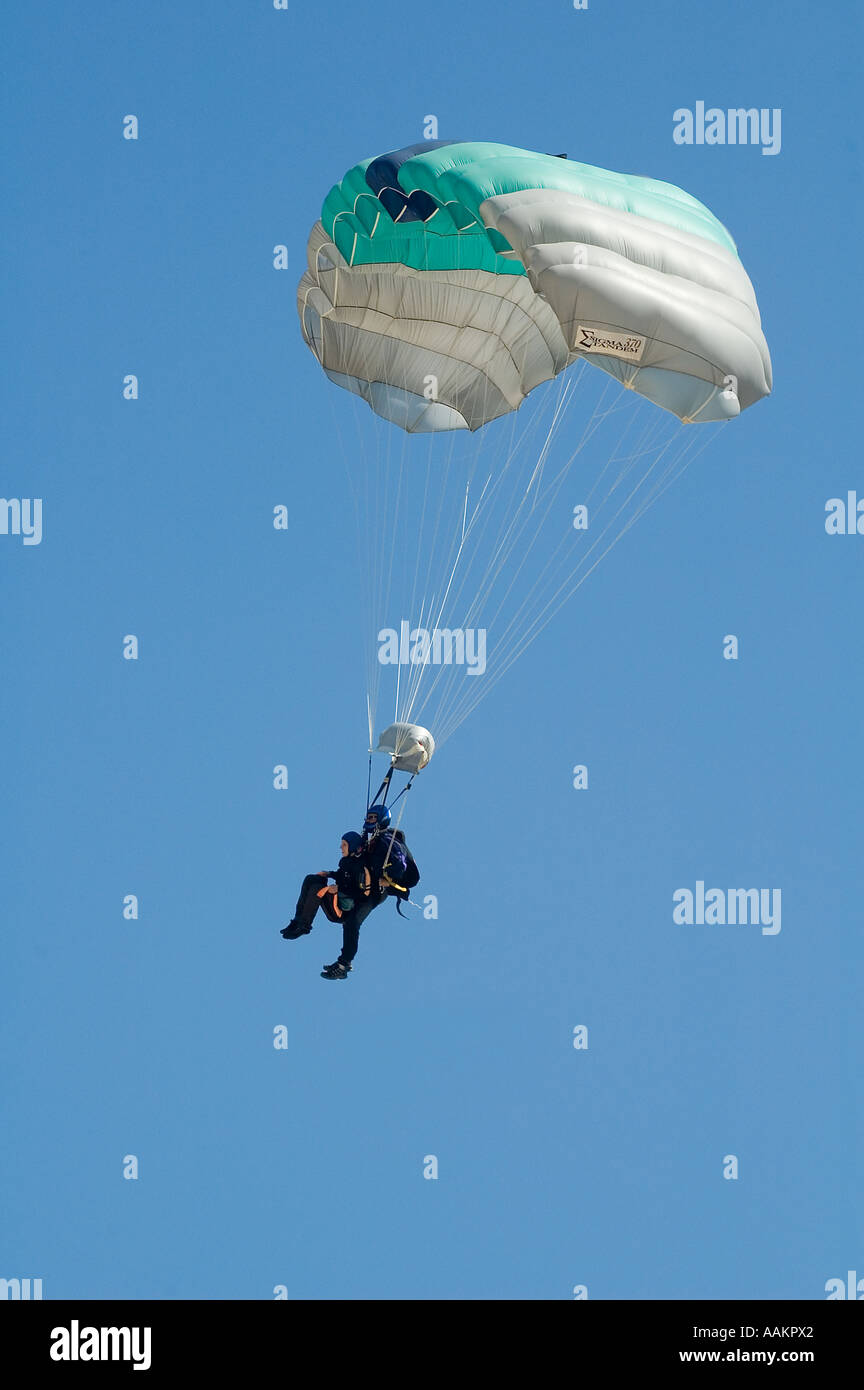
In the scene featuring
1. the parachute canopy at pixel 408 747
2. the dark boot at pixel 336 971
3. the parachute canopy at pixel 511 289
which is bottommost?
the dark boot at pixel 336 971

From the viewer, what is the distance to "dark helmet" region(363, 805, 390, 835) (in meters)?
25.1

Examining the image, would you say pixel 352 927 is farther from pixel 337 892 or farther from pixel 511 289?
pixel 511 289

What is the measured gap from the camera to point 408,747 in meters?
25.8

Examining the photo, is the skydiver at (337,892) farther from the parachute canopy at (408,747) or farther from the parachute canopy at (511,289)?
the parachute canopy at (511,289)

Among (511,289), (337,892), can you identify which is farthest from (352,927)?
(511,289)

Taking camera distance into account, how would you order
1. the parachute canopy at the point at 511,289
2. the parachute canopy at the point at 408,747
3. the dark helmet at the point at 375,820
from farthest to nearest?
the parachute canopy at the point at 408,747, the dark helmet at the point at 375,820, the parachute canopy at the point at 511,289

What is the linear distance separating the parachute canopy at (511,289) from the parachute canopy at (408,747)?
375 cm

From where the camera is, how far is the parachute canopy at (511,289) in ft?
81.2

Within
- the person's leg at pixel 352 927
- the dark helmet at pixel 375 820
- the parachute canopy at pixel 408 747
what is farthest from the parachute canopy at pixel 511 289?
the person's leg at pixel 352 927
